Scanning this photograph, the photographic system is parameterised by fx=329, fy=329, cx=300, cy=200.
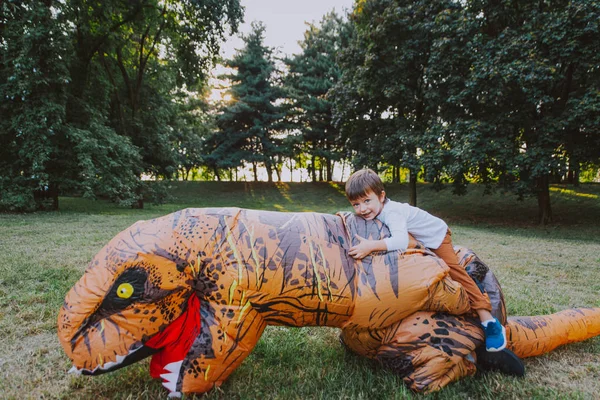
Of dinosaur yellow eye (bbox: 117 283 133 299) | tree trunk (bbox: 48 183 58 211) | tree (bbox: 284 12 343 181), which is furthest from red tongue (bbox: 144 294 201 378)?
tree (bbox: 284 12 343 181)

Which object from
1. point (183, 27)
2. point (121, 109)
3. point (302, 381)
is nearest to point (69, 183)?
point (121, 109)

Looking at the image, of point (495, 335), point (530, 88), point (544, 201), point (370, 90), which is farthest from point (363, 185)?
point (370, 90)

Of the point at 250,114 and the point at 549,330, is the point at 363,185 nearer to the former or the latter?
the point at 549,330

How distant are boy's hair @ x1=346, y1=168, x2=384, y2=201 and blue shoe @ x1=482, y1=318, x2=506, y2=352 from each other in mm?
1314

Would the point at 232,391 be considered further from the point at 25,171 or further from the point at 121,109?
the point at 121,109

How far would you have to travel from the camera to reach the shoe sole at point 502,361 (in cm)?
260

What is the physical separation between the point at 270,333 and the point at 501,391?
84.1 inches

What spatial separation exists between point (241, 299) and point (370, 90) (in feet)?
55.7

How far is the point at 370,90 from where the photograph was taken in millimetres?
17312

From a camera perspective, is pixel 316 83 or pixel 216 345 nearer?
pixel 216 345

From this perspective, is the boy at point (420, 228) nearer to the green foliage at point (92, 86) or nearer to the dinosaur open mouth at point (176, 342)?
the dinosaur open mouth at point (176, 342)

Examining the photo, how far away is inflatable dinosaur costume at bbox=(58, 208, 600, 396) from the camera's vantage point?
204 centimetres

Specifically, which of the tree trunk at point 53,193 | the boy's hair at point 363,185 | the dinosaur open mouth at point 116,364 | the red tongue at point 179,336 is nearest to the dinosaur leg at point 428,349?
the boy's hair at point 363,185

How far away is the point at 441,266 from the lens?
7.80 feet
